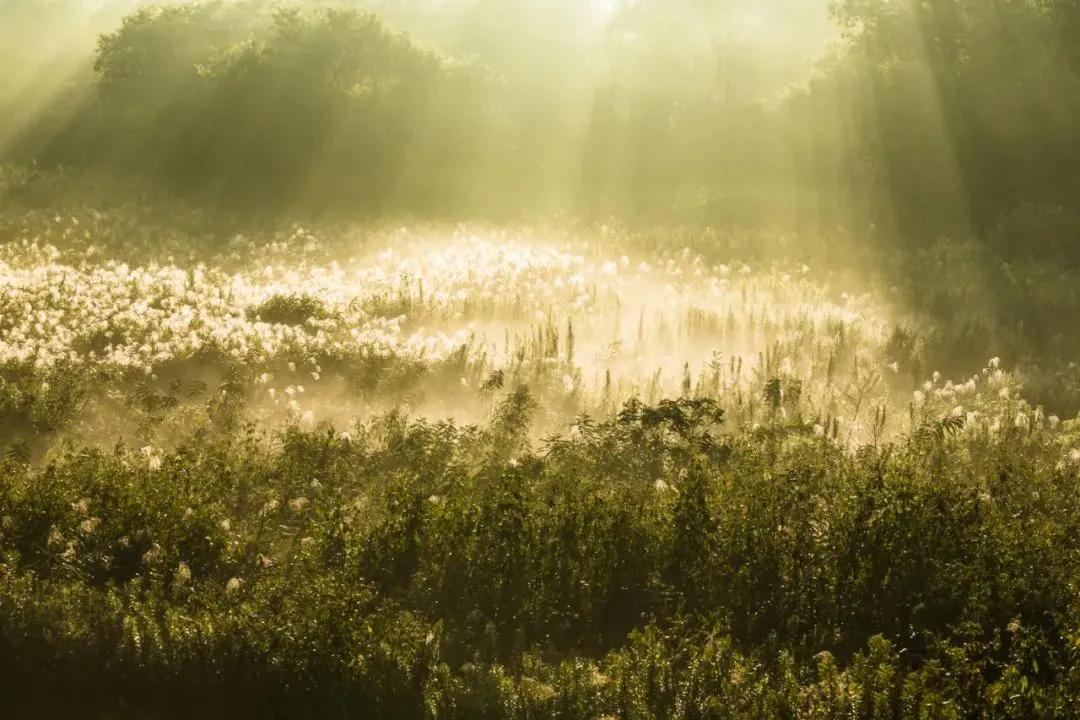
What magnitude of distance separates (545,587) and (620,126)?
25131 mm

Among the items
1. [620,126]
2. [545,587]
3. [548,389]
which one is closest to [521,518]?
[545,587]

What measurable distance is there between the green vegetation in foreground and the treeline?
15031 millimetres

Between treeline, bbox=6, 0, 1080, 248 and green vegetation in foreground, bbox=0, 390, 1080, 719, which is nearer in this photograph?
green vegetation in foreground, bbox=0, 390, 1080, 719

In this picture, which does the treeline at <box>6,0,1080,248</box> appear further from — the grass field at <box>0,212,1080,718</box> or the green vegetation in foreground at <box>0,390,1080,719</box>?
the green vegetation in foreground at <box>0,390,1080,719</box>

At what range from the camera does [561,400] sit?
13.6 metres

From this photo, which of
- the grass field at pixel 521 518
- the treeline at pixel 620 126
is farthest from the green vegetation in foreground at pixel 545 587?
the treeline at pixel 620 126

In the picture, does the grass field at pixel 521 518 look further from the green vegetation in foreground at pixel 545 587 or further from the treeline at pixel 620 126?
the treeline at pixel 620 126

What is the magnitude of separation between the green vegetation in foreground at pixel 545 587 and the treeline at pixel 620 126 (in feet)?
49.3

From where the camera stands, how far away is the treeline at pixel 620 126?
1018 inches

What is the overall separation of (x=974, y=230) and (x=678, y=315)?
1025 centimetres

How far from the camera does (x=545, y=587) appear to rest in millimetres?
8812

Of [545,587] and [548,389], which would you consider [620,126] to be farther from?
[545,587]

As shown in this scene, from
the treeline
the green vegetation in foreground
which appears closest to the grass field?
the green vegetation in foreground

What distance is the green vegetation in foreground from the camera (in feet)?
24.3
